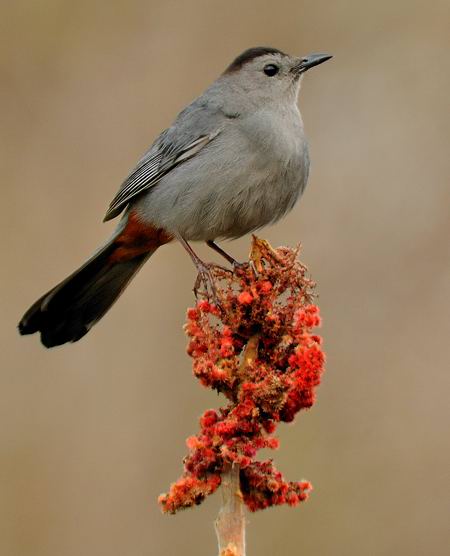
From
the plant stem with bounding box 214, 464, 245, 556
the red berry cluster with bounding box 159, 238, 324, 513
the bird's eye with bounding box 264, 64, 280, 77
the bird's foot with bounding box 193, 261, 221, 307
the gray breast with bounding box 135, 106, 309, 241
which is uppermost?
the bird's eye with bounding box 264, 64, 280, 77

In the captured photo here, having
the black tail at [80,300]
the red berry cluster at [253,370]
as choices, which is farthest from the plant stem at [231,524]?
the black tail at [80,300]

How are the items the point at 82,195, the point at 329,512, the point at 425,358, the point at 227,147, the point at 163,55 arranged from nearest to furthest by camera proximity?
1. the point at 227,147
2. the point at 329,512
3. the point at 425,358
4. the point at 82,195
5. the point at 163,55

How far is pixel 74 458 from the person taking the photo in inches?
248

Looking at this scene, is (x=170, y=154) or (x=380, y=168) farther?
(x=380, y=168)

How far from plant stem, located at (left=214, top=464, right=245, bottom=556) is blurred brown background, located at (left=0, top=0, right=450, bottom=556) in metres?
3.09

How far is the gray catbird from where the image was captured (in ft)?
17.3

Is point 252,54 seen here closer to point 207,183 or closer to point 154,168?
point 154,168

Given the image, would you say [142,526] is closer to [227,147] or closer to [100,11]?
[227,147]

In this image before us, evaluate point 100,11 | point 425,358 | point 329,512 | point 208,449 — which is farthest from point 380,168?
point 208,449

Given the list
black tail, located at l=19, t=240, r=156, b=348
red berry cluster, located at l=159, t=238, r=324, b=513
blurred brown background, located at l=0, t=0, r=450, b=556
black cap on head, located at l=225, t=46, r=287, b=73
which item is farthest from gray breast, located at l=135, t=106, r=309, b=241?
red berry cluster, located at l=159, t=238, r=324, b=513

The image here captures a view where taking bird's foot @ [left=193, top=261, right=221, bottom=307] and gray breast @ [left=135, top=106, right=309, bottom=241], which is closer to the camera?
bird's foot @ [left=193, top=261, right=221, bottom=307]

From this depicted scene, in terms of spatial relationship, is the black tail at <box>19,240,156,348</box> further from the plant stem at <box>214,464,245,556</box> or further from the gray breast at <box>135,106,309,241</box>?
the plant stem at <box>214,464,245,556</box>

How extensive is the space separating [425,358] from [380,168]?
1615 millimetres

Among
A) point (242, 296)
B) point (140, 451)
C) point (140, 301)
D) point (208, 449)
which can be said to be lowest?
point (208, 449)
